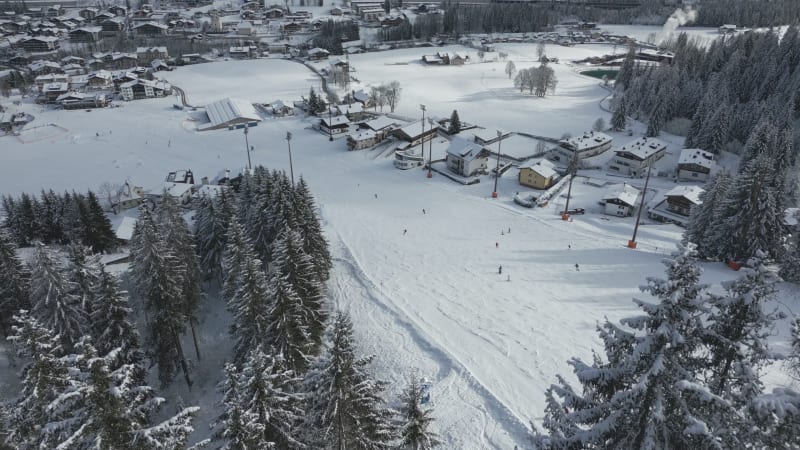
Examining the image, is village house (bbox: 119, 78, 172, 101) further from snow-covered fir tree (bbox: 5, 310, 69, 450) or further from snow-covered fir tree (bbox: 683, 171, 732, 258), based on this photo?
snow-covered fir tree (bbox: 683, 171, 732, 258)

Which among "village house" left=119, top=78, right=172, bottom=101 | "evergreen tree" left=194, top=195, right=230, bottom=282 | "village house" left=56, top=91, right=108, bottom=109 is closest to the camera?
"evergreen tree" left=194, top=195, right=230, bottom=282

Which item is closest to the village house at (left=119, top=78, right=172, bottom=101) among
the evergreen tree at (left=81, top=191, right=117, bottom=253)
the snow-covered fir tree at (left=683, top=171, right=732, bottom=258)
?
the evergreen tree at (left=81, top=191, right=117, bottom=253)

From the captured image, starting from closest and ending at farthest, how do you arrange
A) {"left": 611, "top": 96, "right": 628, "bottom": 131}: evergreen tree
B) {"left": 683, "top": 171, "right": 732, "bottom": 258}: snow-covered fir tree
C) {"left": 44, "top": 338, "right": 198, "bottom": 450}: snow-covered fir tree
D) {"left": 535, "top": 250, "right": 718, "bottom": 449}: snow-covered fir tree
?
{"left": 535, "top": 250, "right": 718, "bottom": 449}: snow-covered fir tree
{"left": 44, "top": 338, "right": 198, "bottom": 450}: snow-covered fir tree
{"left": 683, "top": 171, "right": 732, "bottom": 258}: snow-covered fir tree
{"left": 611, "top": 96, "right": 628, "bottom": 131}: evergreen tree

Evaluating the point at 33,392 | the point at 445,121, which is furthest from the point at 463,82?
the point at 33,392

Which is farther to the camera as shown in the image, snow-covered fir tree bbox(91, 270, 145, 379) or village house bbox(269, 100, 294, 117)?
village house bbox(269, 100, 294, 117)

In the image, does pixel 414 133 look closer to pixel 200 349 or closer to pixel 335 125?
pixel 335 125

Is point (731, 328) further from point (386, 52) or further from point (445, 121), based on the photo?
point (386, 52)

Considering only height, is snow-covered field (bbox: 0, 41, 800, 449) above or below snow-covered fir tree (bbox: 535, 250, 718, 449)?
below

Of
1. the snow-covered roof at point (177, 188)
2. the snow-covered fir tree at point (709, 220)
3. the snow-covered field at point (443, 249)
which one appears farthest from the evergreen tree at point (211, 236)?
the snow-covered fir tree at point (709, 220)
